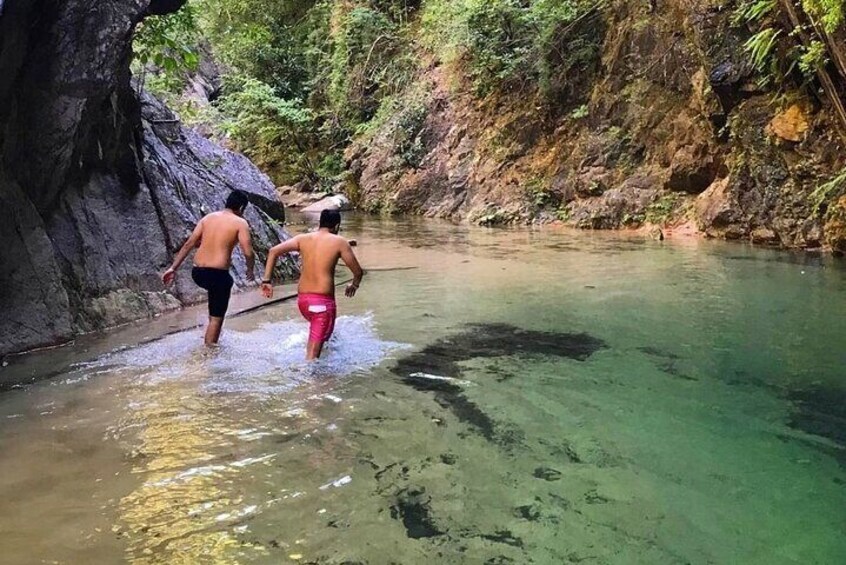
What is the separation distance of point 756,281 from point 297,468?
8.39m

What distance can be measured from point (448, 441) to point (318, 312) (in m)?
2.54

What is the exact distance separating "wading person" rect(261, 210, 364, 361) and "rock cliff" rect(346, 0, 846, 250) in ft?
29.7

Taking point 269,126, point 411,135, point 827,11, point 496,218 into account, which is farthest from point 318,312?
point 269,126

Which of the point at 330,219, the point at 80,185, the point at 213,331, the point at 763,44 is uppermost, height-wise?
the point at 763,44

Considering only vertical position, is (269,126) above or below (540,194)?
above

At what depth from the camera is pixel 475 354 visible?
678 cm

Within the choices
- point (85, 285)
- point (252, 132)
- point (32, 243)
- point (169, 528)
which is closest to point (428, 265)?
point (85, 285)

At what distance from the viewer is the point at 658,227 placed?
1789 centimetres

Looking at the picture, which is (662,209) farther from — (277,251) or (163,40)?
(277,251)

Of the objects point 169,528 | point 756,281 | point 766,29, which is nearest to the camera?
point 169,528

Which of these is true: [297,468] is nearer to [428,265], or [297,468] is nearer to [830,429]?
[830,429]

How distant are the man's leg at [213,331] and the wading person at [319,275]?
101 cm

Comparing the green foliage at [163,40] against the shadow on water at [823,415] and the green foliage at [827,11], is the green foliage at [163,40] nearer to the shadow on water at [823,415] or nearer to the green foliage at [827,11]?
the shadow on water at [823,415]

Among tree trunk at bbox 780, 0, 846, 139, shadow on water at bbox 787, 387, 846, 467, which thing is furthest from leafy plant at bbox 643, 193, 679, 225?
shadow on water at bbox 787, 387, 846, 467
